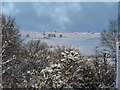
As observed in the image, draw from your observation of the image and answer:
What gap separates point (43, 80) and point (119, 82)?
184cm

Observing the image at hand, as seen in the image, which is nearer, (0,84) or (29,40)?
(0,84)

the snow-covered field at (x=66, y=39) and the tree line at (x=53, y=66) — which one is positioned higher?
the snow-covered field at (x=66, y=39)

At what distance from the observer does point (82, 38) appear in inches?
496

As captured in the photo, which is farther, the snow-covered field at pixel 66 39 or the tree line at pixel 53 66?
the snow-covered field at pixel 66 39

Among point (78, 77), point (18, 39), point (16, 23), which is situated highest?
point (16, 23)

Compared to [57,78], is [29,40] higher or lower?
higher

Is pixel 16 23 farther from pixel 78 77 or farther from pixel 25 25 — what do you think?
pixel 78 77

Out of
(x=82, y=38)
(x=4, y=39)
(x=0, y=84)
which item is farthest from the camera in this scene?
(x=82, y=38)

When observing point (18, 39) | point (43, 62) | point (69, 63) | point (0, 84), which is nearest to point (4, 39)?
point (18, 39)

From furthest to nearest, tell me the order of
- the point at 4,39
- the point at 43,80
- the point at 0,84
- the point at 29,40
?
the point at 29,40 → the point at 4,39 → the point at 43,80 → the point at 0,84

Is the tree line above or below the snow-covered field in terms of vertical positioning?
below

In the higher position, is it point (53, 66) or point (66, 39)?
point (66, 39)

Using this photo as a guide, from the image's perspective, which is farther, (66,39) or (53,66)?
(66,39)

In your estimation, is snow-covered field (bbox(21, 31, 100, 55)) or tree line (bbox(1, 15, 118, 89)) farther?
snow-covered field (bbox(21, 31, 100, 55))
